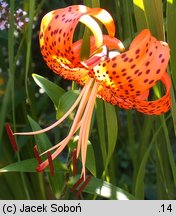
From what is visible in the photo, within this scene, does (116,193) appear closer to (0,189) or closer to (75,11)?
(75,11)

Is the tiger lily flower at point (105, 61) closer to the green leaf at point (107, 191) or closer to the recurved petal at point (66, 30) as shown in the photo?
the recurved petal at point (66, 30)

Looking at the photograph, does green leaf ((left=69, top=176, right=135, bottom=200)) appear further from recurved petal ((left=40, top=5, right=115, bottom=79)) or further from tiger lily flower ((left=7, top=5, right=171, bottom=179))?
recurved petal ((left=40, top=5, right=115, bottom=79))

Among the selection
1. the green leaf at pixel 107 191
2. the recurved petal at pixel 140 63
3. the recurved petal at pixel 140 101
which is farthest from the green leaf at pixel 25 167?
the recurved petal at pixel 140 63

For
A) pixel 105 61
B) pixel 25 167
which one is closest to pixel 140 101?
pixel 105 61

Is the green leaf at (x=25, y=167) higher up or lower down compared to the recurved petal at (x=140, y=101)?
lower down

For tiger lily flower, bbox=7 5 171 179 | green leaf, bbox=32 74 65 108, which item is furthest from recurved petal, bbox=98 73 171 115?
green leaf, bbox=32 74 65 108

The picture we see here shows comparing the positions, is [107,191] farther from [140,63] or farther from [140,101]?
[140,63]

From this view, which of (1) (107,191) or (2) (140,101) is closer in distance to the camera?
(2) (140,101)
